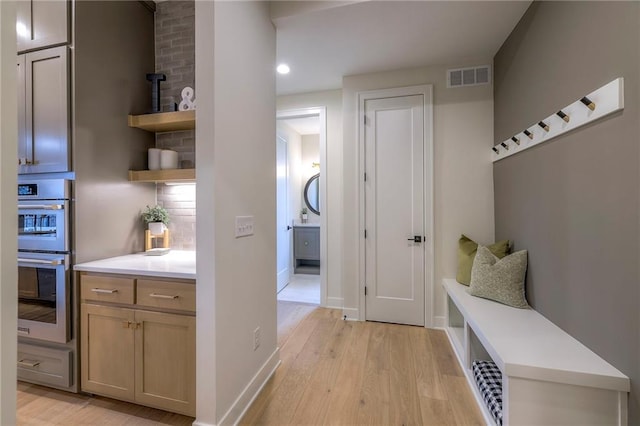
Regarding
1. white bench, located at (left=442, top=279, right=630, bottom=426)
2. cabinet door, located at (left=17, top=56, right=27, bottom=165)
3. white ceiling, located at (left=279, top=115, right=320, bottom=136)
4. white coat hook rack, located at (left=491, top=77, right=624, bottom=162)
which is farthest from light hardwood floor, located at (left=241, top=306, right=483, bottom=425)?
white ceiling, located at (left=279, top=115, right=320, bottom=136)

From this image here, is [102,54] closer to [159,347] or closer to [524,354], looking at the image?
[159,347]

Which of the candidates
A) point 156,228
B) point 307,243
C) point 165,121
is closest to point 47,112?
point 165,121

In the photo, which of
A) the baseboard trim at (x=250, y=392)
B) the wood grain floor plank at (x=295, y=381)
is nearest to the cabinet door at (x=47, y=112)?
the baseboard trim at (x=250, y=392)

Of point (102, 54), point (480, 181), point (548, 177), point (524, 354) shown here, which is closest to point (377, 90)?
point (480, 181)

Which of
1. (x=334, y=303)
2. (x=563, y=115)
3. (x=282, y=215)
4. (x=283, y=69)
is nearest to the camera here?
(x=563, y=115)

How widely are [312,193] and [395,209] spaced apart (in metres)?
A: 2.81

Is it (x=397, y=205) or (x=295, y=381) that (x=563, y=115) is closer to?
(x=397, y=205)

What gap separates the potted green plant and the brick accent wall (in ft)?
0.32

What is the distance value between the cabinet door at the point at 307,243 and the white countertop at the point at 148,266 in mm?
3170

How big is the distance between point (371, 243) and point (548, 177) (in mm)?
1594

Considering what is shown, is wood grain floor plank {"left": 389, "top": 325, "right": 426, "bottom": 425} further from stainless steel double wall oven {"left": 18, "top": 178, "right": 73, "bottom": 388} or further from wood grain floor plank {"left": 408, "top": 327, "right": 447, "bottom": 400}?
stainless steel double wall oven {"left": 18, "top": 178, "right": 73, "bottom": 388}

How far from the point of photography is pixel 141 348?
1.64m

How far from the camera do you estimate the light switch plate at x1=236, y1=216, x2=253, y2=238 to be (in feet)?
5.33

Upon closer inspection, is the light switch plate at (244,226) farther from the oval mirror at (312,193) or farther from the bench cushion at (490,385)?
the oval mirror at (312,193)
